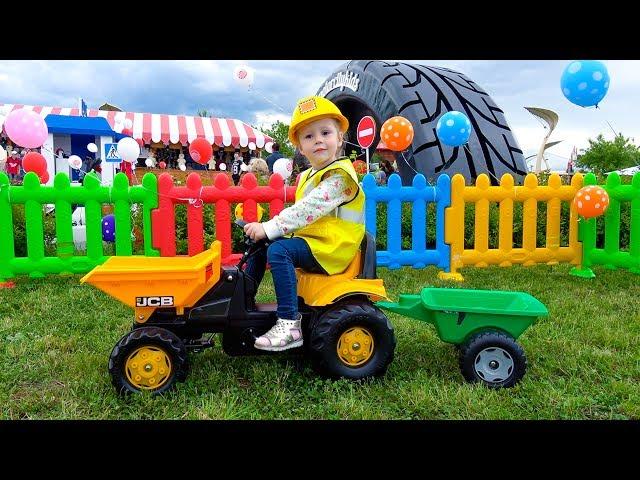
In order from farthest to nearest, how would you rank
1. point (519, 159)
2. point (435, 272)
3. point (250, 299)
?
point (519, 159), point (435, 272), point (250, 299)

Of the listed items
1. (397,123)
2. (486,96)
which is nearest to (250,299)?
(397,123)

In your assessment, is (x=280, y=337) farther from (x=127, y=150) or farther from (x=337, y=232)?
(x=127, y=150)

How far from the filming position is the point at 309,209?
2734 mm

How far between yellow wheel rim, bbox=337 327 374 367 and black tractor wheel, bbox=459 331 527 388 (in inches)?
19.3

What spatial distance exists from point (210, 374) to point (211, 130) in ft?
72.8

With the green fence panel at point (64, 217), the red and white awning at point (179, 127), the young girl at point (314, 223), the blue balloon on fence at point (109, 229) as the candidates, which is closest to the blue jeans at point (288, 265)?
the young girl at point (314, 223)

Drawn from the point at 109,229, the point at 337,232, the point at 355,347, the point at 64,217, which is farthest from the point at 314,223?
the point at 109,229

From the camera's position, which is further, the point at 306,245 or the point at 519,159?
the point at 519,159

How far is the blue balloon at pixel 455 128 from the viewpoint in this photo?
6.68 meters

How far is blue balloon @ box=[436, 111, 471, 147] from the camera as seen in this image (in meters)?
6.68

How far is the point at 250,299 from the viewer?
9.36 ft

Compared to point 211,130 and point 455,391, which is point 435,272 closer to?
point 455,391

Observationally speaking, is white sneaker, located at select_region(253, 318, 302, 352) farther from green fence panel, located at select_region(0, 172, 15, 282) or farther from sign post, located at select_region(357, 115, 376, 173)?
sign post, located at select_region(357, 115, 376, 173)

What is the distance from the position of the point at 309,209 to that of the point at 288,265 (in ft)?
1.00
